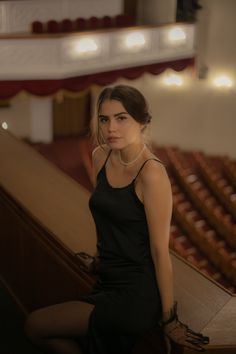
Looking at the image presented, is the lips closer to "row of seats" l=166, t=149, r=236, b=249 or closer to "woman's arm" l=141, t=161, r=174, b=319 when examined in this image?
"woman's arm" l=141, t=161, r=174, b=319

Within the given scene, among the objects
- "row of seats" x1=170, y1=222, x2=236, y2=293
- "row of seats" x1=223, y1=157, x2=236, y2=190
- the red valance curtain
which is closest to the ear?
"row of seats" x1=170, y1=222, x2=236, y2=293

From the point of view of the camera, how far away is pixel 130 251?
76 centimetres

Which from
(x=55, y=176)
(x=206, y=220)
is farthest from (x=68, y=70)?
(x=55, y=176)

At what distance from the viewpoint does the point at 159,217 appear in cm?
71

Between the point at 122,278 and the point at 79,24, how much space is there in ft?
12.5

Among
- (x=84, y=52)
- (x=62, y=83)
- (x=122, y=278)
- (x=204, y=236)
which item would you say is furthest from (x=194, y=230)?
(x=122, y=278)

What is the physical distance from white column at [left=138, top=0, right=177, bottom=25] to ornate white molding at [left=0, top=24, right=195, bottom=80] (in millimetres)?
363

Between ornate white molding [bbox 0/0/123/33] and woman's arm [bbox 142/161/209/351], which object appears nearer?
woman's arm [bbox 142/161/209/351]

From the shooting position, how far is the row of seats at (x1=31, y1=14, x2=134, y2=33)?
4012 mm

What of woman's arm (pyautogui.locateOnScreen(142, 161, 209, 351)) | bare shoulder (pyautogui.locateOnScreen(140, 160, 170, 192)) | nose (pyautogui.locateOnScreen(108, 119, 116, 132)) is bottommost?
woman's arm (pyautogui.locateOnScreen(142, 161, 209, 351))

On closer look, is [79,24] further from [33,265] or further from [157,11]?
[33,265]

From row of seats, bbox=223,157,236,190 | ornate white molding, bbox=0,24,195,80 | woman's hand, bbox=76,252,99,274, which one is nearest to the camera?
woman's hand, bbox=76,252,99,274

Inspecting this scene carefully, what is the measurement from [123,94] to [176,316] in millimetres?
348

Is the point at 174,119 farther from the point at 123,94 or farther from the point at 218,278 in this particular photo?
the point at 123,94
